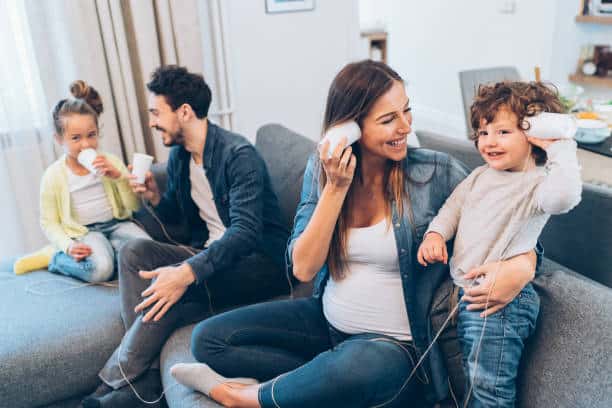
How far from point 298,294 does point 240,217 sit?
0.35 m

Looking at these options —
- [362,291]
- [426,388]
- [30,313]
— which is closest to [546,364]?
[426,388]

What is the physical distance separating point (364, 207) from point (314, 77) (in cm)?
202

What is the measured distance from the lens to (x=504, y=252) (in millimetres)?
1183

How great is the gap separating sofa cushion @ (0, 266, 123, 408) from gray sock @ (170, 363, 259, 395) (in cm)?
40

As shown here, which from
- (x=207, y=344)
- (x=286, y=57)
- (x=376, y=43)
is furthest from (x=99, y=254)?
(x=376, y=43)

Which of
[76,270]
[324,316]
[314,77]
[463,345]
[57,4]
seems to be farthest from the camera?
[314,77]

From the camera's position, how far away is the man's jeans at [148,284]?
5.29 ft

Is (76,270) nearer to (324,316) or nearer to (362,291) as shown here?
(324,316)

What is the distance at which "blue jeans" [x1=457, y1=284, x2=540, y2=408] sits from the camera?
3.71ft

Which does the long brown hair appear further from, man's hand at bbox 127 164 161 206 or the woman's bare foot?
man's hand at bbox 127 164 161 206

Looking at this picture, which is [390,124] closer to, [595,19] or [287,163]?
[287,163]

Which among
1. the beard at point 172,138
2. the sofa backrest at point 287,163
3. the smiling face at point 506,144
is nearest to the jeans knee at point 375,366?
the smiling face at point 506,144

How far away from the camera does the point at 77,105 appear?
6.43ft

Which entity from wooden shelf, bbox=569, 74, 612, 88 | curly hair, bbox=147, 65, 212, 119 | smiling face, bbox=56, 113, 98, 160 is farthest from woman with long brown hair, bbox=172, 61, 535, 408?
wooden shelf, bbox=569, 74, 612, 88
